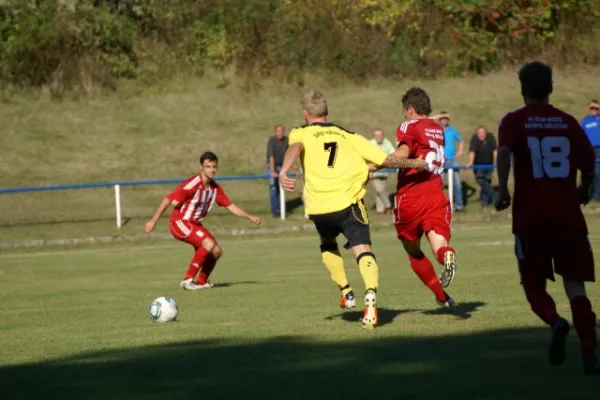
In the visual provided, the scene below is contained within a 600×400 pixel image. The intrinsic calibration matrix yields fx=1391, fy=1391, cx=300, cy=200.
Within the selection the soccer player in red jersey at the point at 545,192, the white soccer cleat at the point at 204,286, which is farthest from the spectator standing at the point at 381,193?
the soccer player in red jersey at the point at 545,192

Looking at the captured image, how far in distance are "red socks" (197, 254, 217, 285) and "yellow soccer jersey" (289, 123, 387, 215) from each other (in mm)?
5859

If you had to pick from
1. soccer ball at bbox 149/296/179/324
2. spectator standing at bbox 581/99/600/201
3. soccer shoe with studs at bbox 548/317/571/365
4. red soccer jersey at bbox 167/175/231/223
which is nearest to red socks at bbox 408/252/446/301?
soccer ball at bbox 149/296/179/324

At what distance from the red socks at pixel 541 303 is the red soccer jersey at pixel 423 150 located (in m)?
3.72

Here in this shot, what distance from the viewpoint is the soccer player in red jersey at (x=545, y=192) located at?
8.30 m

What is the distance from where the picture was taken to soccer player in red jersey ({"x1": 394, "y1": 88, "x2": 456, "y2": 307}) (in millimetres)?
12164

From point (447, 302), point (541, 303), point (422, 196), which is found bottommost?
point (447, 302)

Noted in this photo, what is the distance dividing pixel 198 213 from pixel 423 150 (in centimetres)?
595

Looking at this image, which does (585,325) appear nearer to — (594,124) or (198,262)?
(198,262)

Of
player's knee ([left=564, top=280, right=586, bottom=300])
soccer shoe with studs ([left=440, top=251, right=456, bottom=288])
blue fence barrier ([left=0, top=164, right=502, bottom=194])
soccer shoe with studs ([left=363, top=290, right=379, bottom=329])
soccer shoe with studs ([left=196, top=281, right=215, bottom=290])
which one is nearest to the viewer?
player's knee ([left=564, top=280, right=586, bottom=300])

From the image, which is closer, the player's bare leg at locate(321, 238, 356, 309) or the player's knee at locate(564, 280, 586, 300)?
the player's knee at locate(564, 280, 586, 300)

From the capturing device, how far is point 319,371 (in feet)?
27.8

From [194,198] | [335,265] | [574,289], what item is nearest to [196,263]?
[194,198]

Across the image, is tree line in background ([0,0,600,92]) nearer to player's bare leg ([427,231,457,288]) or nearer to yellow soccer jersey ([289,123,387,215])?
player's bare leg ([427,231,457,288])

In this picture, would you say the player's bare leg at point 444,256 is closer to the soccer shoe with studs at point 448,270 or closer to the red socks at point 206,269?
the soccer shoe with studs at point 448,270
